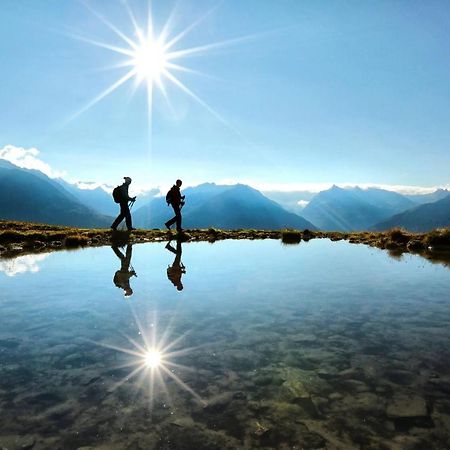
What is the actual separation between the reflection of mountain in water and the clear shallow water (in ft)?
6.86

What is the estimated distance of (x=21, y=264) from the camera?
15688 millimetres

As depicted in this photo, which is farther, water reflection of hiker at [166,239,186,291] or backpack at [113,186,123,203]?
backpack at [113,186,123,203]

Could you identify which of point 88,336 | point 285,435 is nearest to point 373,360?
point 285,435

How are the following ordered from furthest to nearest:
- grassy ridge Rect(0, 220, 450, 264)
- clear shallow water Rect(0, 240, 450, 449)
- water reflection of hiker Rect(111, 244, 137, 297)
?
1. grassy ridge Rect(0, 220, 450, 264)
2. water reflection of hiker Rect(111, 244, 137, 297)
3. clear shallow water Rect(0, 240, 450, 449)

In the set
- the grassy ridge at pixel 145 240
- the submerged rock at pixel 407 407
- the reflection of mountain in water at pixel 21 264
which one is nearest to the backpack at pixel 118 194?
the grassy ridge at pixel 145 240

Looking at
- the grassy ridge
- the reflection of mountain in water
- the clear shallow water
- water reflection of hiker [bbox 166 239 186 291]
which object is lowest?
the clear shallow water

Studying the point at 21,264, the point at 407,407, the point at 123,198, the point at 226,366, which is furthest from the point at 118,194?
the point at 407,407

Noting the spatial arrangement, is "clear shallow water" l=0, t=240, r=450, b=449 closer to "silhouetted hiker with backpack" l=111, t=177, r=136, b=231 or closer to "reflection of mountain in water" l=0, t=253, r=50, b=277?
"reflection of mountain in water" l=0, t=253, r=50, b=277

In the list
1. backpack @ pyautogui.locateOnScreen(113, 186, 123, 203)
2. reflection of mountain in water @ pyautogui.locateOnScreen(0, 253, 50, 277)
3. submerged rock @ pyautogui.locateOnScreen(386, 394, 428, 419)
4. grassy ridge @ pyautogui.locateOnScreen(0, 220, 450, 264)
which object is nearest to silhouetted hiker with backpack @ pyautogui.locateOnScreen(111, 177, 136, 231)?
backpack @ pyautogui.locateOnScreen(113, 186, 123, 203)

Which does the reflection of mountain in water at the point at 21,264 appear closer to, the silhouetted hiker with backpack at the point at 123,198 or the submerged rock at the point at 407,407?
the silhouetted hiker with backpack at the point at 123,198

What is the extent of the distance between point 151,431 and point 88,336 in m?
3.47

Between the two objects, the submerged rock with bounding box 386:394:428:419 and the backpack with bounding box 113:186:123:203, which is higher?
the backpack with bounding box 113:186:123:203

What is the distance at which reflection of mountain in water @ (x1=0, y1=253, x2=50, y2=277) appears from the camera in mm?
13977

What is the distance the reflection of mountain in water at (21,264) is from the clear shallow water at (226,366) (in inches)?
82.4
